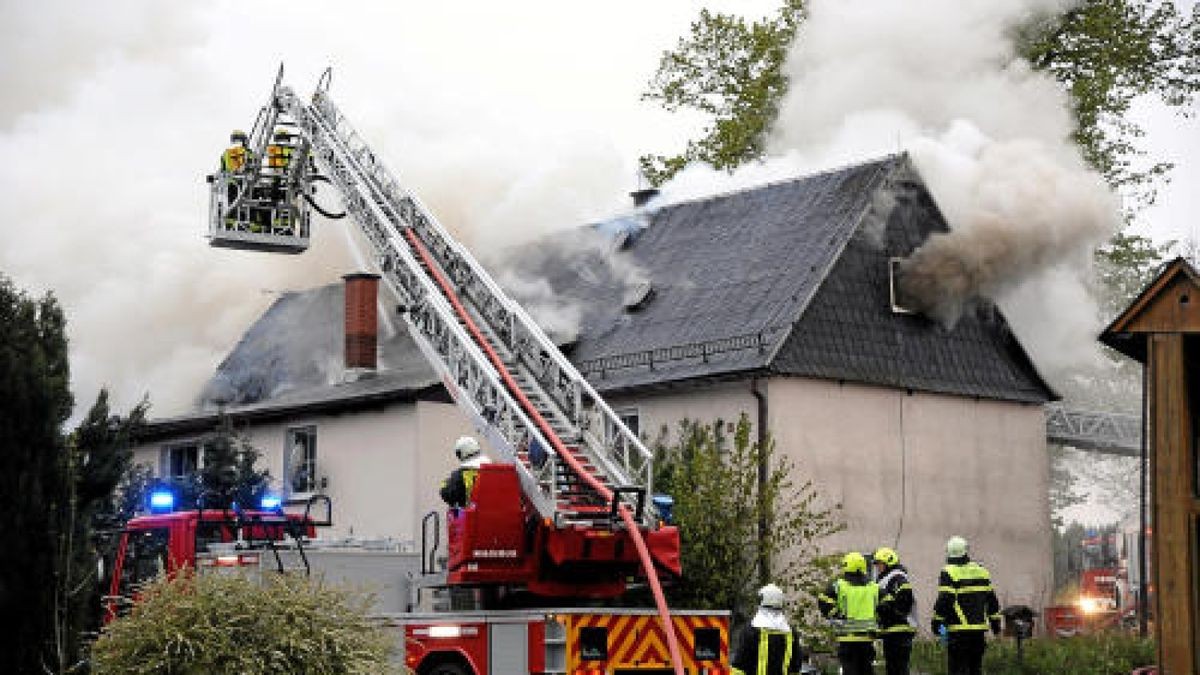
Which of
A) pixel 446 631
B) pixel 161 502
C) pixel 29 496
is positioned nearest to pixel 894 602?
pixel 446 631

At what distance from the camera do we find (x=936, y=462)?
27.6 metres

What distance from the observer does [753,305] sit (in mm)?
27703

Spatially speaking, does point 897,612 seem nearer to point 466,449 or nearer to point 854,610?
point 854,610

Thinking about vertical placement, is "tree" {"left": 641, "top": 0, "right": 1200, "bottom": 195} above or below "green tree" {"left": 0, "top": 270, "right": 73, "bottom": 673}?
above

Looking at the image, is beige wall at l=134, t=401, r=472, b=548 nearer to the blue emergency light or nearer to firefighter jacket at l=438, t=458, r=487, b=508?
the blue emergency light

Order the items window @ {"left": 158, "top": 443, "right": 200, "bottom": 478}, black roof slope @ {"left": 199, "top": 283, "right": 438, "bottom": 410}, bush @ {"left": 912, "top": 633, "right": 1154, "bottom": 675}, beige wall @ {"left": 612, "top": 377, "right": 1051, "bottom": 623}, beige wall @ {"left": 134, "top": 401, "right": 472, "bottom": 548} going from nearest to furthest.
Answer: bush @ {"left": 912, "top": 633, "right": 1154, "bottom": 675}
beige wall @ {"left": 612, "top": 377, "right": 1051, "bottom": 623}
beige wall @ {"left": 134, "top": 401, "right": 472, "bottom": 548}
black roof slope @ {"left": 199, "top": 283, "right": 438, "bottom": 410}
window @ {"left": 158, "top": 443, "right": 200, "bottom": 478}

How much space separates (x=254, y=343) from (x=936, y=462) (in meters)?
14.6

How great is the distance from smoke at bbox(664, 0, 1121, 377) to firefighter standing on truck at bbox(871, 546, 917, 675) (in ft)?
36.6

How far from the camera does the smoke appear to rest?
2714 centimetres

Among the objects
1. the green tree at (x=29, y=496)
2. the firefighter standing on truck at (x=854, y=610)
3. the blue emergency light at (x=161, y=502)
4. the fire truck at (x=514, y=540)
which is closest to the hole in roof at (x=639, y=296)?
the fire truck at (x=514, y=540)

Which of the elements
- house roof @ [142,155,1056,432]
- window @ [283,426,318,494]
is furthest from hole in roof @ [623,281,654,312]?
window @ [283,426,318,494]

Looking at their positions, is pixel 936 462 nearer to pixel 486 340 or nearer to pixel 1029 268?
pixel 1029 268

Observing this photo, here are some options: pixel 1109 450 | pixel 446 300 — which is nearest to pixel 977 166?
pixel 1109 450

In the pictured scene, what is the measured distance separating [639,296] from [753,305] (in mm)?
2875
